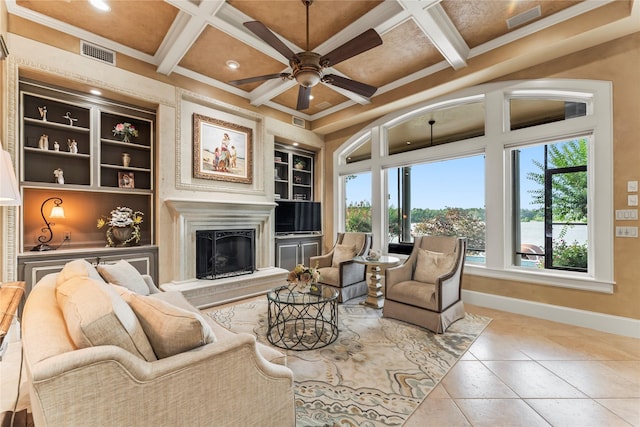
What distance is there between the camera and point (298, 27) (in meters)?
3.18

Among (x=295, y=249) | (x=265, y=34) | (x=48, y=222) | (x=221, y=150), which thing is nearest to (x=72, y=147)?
(x=48, y=222)

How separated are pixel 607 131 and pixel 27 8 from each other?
6456mm

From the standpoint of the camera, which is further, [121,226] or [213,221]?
[213,221]

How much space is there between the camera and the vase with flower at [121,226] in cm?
374

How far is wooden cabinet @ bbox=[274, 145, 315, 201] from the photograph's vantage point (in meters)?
5.92

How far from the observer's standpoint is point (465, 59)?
12.2ft

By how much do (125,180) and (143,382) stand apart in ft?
12.6

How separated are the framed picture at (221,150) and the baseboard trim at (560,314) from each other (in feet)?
13.7

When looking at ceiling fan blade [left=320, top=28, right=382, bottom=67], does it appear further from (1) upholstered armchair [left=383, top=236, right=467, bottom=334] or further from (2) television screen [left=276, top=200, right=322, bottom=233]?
(2) television screen [left=276, top=200, right=322, bottom=233]

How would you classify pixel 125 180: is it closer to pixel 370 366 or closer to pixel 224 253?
pixel 224 253

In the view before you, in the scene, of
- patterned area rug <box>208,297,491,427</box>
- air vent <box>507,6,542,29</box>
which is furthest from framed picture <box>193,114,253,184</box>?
air vent <box>507,6,542,29</box>

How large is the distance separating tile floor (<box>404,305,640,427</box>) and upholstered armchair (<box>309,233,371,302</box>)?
1.82 meters

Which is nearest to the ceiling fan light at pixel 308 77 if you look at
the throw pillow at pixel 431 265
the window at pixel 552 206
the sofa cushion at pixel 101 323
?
the sofa cushion at pixel 101 323

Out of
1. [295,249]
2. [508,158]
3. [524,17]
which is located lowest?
[295,249]
